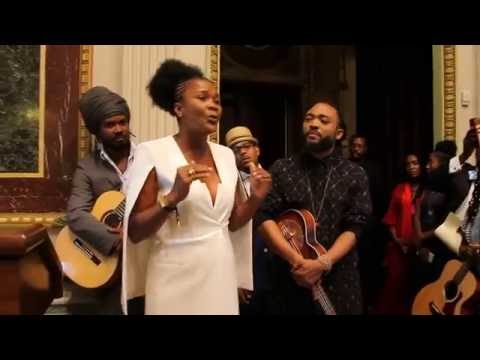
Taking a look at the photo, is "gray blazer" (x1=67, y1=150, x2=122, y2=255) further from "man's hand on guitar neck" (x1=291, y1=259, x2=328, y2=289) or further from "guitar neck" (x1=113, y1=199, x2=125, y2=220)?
"man's hand on guitar neck" (x1=291, y1=259, x2=328, y2=289)

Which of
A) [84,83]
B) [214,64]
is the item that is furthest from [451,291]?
[84,83]

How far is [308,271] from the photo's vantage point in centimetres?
248

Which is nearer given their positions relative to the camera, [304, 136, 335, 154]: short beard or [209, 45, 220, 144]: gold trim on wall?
[304, 136, 335, 154]: short beard

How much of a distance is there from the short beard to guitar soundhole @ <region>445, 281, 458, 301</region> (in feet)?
3.74

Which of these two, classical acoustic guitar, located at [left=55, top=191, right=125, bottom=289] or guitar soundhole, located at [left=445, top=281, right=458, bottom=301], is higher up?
classical acoustic guitar, located at [left=55, top=191, right=125, bottom=289]

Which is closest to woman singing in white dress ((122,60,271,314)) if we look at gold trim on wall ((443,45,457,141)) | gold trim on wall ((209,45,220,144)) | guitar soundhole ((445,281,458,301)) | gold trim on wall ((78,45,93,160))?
gold trim on wall ((78,45,93,160))

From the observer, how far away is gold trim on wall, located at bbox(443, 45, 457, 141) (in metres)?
4.60

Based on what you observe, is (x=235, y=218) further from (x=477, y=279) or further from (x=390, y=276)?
(x=390, y=276)

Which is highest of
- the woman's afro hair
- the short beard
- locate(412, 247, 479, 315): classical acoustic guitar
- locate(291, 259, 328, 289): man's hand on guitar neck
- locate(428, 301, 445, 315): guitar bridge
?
the woman's afro hair

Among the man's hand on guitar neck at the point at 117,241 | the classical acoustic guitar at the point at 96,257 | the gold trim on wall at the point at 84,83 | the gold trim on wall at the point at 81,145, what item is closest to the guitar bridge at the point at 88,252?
the classical acoustic guitar at the point at 96,257

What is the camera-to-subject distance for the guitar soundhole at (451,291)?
10.5ft

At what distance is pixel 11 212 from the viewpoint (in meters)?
3.49

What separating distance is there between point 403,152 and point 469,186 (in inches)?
112
